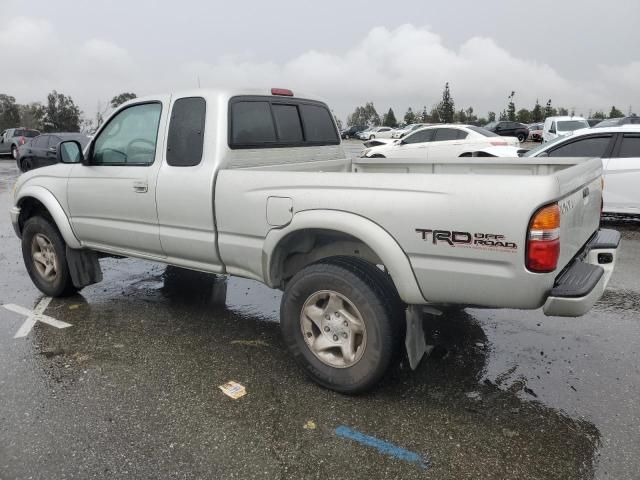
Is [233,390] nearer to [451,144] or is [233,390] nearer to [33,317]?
[33,317]

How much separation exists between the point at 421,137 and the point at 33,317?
13.2m

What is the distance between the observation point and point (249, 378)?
3.57m

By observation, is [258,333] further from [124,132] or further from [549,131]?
[549,131]

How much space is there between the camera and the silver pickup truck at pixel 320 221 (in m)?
2.67

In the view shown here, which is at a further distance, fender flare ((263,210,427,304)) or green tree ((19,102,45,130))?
green tree ((19,102,45,130))

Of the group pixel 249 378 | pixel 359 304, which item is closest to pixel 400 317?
pixel 359 304

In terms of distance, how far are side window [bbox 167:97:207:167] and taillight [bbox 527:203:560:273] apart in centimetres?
230

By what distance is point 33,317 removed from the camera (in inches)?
187

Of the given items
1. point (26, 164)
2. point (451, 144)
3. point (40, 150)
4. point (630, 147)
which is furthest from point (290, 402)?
point (26, 164)

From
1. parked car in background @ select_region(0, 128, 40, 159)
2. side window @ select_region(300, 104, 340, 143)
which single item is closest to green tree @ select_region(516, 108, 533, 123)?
parked car in background @ select_region(0, 128, 40, 159)

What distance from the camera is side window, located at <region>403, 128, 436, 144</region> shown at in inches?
624

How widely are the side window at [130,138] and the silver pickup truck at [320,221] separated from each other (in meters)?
0.01

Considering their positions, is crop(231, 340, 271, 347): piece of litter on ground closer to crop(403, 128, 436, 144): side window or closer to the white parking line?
the white parking line

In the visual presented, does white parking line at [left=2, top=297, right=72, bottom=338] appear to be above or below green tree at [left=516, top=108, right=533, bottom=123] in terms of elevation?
above
